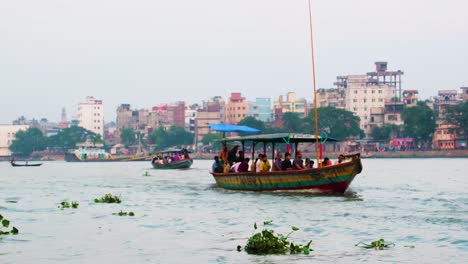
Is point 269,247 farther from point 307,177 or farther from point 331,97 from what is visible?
point 331,97

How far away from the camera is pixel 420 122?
14300cm

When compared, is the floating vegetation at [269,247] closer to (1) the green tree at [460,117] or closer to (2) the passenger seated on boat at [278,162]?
(2) the passenger seated on boat at [278,162]

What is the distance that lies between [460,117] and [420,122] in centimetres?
710

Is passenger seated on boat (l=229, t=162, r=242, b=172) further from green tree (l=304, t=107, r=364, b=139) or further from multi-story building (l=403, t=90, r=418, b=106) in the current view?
multi-story building (l=403, t=90, r=418, b=106)

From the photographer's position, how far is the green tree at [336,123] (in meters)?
154

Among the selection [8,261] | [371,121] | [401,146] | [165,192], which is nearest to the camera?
[8,261]

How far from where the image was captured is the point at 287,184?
107 feet

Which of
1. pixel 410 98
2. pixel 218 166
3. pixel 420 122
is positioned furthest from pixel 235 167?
pixel 410 98

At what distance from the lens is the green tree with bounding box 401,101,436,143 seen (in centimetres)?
14275

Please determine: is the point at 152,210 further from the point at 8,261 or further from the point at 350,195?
the point at 8,261

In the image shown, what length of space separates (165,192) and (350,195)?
401 inches

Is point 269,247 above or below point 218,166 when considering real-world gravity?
below

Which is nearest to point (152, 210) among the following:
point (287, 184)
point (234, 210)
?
point (234, 210)

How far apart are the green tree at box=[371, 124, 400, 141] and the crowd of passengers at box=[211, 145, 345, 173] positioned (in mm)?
119959
